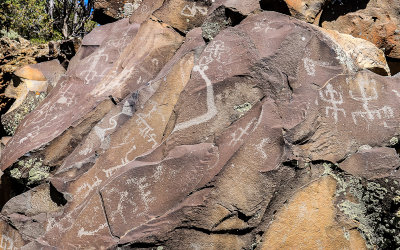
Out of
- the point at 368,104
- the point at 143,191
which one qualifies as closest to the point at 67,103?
the point at 143,191

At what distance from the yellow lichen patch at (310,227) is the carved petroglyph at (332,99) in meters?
0.67

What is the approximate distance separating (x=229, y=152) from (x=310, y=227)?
0.79 meters

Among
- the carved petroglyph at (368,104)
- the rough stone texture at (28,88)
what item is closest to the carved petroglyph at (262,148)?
the carved petroglyph at (368,104)

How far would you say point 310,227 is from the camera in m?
2.73

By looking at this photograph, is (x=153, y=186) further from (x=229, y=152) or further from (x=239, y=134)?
(x=239, y=134)

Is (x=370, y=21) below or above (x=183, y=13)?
below

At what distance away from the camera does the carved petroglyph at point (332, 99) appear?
304cm

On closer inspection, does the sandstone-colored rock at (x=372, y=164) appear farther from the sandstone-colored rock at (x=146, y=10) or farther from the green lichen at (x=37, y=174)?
the sandstone-colored rock at (x=146, y=10)

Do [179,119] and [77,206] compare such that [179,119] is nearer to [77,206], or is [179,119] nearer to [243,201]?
[243,201]

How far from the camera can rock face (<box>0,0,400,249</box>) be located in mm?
2707

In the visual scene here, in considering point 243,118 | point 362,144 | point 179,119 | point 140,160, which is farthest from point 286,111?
point 140,160

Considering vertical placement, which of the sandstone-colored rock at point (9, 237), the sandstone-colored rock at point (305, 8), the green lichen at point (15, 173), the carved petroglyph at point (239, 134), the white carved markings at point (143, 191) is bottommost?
the sandstone-colored rock at point (9, 237)

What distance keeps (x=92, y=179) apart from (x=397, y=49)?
4037 millimetres

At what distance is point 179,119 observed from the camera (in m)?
3.15
